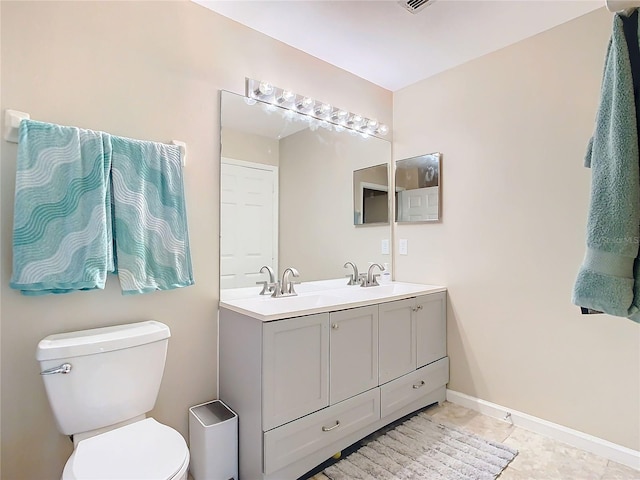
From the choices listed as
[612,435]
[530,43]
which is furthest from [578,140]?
[612,435]

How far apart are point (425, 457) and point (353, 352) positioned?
654mm

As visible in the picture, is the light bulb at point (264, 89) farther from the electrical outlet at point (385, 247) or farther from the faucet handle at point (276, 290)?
the electrical outlet at point (385, 247)

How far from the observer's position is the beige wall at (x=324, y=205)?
2.28 meters

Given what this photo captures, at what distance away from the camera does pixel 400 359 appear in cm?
215

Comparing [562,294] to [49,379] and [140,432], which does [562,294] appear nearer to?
[140,432]

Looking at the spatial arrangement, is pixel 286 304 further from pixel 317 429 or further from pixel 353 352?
pixel 317 429

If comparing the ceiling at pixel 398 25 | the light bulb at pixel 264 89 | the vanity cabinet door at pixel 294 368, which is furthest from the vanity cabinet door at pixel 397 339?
the ceiling at pixel 398 25

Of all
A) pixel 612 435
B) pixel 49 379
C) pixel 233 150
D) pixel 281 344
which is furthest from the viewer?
pixel 233 150

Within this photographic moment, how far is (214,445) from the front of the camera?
1.63m

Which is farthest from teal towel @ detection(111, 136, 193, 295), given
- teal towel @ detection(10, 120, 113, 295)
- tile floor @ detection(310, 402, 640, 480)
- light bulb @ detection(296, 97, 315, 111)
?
tile floor @ detection(310, 402, 640, 480)

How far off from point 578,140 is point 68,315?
2717mm

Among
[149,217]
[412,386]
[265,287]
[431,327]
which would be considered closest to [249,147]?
[149,217]

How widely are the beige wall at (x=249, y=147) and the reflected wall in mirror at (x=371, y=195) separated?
76 centimetres

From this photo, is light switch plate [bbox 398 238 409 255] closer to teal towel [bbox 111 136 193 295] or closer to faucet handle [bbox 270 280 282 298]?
faucet handle [bbox 270 280 282 298]
